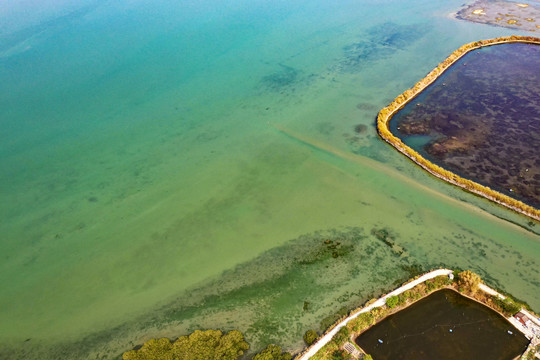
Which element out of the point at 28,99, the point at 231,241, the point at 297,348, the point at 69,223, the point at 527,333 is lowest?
the point at 527,333

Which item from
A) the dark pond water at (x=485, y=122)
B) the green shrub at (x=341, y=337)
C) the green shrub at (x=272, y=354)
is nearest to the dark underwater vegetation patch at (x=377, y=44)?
the dark pond water at (x=485, y=122)

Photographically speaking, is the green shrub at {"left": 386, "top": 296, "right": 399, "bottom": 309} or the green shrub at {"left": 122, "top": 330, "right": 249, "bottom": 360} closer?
the green shrub at {"left": 122, "top": 330, "right": 249, "bottom": 360}

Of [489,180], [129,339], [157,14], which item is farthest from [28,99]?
[489,180]

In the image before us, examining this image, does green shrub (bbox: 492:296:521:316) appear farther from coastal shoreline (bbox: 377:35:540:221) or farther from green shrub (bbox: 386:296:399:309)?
coastal shoreline (bbox: 377:35:540:221)

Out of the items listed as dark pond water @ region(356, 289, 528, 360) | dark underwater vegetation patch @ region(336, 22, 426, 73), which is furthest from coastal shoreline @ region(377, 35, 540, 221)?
dark pond water @ region(356, 289, 528, 360)

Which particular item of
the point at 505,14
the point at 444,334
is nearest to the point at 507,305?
the point at 444,334

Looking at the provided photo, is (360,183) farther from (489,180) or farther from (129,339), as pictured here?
(129,339)

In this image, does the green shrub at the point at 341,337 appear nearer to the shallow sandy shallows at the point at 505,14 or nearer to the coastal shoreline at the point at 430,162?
the coastal shoreline at the point at 430,162
